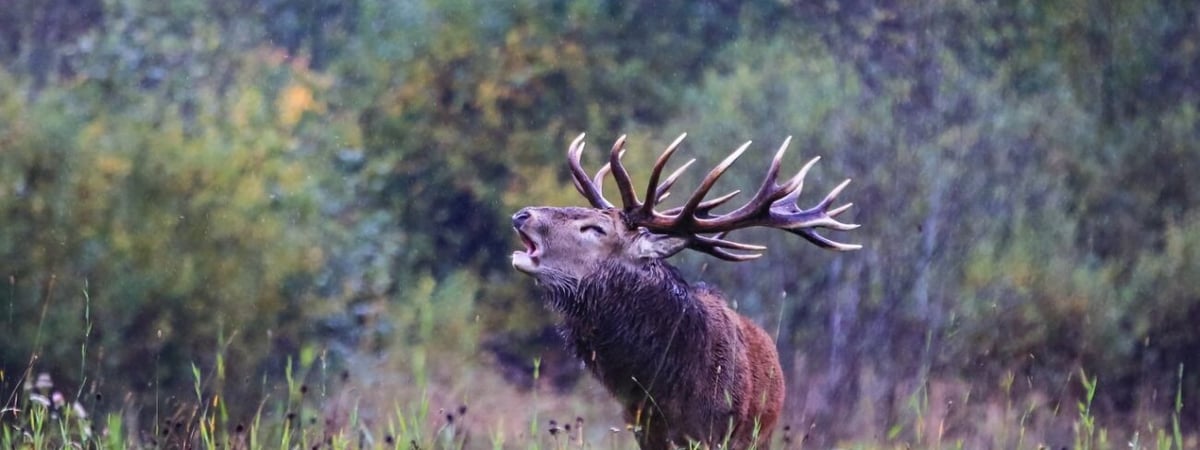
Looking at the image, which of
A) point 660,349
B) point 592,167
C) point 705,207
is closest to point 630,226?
point 705,207

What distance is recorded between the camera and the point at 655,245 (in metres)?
7.65

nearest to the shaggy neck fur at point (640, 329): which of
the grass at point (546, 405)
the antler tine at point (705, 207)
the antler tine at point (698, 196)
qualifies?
the antler tine at point (698, 196)

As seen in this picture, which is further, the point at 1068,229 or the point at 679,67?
the point at 679,67

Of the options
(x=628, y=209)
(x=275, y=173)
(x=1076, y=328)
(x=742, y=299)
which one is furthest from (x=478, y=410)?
(x=628, y=209)

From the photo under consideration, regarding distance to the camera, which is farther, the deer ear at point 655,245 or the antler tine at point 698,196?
the deer ear at point 655,245

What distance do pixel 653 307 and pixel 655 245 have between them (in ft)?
0.92

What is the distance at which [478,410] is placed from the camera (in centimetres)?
1473

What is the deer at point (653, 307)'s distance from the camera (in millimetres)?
7309

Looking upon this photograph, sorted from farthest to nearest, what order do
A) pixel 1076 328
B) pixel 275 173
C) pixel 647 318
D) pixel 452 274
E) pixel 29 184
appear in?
1. pixel 452 274
2. pixel 1076 328
3. pixel 275 173
4. pixel 29 184
5. pixel 647 318

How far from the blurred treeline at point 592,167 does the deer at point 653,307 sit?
2.02 meters

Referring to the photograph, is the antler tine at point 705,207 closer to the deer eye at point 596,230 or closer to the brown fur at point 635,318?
the brown fur at point 635,318

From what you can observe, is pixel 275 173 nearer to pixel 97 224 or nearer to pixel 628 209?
pixel 97 224

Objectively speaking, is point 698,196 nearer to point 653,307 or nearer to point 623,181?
point 623,181

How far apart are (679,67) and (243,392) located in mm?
9103
